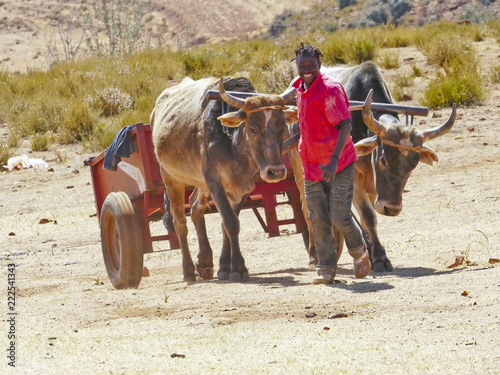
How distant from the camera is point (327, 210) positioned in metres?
7.07

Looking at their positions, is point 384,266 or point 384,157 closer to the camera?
point 384,157

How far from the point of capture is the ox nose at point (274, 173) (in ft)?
24.3

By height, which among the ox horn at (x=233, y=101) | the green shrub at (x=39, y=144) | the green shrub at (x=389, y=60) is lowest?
the green shrub at (x=39, y=144)

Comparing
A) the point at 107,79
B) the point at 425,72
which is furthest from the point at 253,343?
the point at 107,79

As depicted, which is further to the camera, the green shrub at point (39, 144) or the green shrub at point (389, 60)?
the green shrub at point (389, 60)

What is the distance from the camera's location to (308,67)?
6793 mm

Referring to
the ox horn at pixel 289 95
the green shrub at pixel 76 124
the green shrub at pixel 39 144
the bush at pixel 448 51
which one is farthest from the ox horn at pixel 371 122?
the green shrub at pixel 39 144

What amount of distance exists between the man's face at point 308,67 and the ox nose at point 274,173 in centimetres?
91

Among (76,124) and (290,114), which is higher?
(290,114)

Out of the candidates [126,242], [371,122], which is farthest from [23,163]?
[371,122]

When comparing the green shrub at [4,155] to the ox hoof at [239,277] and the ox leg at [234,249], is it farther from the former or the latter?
the ox hoof at [239,277]

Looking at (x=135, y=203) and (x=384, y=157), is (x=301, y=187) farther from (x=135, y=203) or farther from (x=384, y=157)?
(x=135, y=203)

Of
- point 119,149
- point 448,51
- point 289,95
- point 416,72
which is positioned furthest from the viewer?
point 448,51

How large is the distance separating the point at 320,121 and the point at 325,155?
0.86ft
